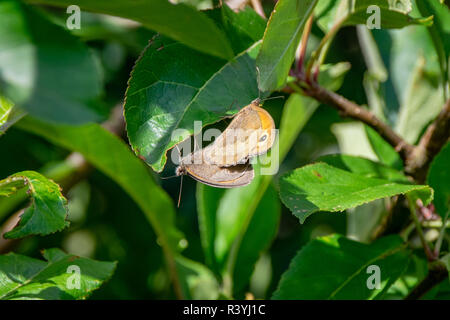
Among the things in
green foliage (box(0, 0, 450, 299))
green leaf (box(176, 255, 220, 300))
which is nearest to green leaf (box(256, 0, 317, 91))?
green foliage (box(0, 0, 450, 299))

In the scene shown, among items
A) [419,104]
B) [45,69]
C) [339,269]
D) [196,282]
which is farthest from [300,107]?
[45,69]

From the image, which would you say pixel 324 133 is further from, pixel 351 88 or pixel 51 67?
pixel 51 67

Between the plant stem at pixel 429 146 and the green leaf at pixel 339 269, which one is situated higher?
the plant stem at pixel 429 146

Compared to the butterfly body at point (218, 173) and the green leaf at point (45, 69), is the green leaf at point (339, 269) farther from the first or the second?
the green leaf at point (45, 69)

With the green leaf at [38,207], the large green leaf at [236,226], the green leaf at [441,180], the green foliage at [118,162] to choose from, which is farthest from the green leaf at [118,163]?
the green leaf at [441,180]

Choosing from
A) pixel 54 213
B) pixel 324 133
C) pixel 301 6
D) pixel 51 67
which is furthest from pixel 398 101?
pixel 51 67
